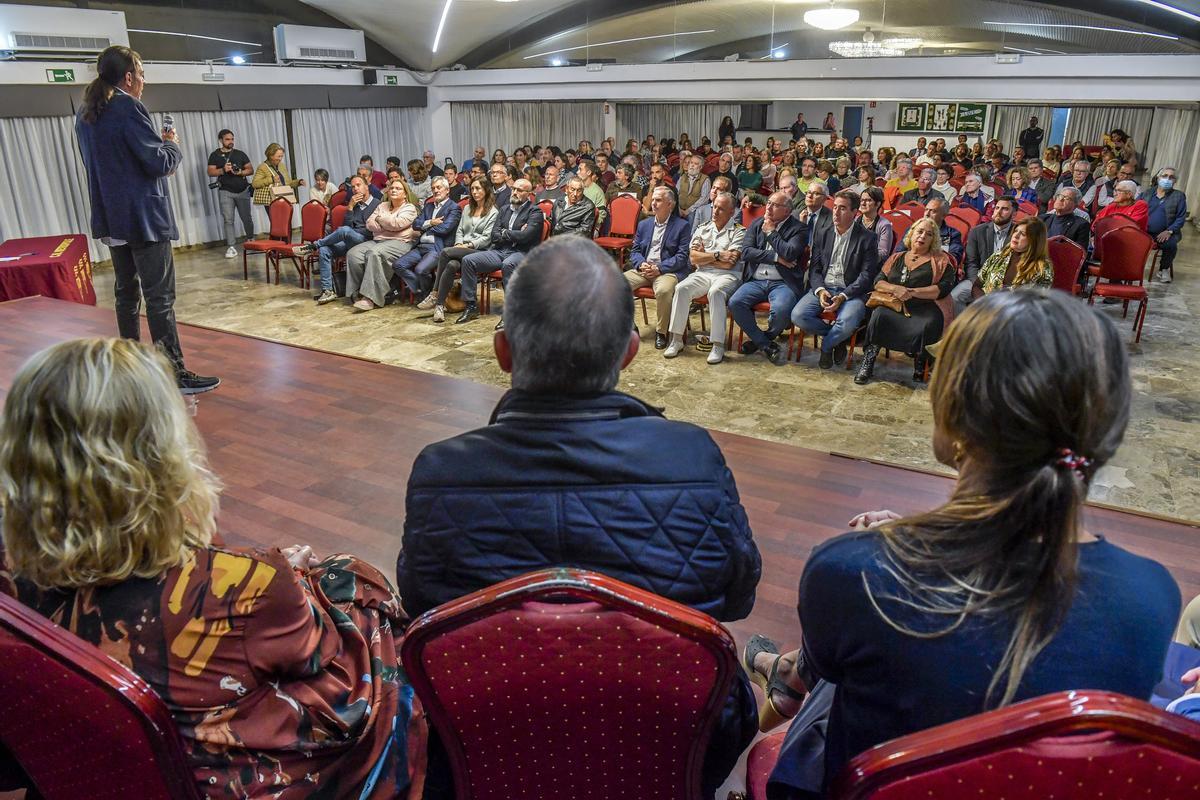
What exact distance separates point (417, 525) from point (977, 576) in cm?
77

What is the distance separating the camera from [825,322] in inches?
205

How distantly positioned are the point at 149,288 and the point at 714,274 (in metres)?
3.43

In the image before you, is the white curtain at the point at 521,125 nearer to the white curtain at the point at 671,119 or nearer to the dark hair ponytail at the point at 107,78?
the white curtain at the point at 671,119

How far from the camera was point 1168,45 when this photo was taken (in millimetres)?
8844

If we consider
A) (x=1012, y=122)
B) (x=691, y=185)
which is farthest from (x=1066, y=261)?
(x=1012, y=122)

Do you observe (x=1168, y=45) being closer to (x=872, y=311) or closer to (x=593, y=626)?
(x=872, y=311)

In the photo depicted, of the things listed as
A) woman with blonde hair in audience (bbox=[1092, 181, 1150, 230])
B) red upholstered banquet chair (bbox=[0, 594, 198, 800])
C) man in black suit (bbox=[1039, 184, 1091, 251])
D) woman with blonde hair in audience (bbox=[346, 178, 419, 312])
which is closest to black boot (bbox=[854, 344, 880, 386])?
man in black suit (bbox=[1039, 184, 1091, 251])

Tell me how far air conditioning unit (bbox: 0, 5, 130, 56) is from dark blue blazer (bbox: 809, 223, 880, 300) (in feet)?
27.6

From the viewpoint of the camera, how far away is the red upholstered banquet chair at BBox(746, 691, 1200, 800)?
754 millimetres

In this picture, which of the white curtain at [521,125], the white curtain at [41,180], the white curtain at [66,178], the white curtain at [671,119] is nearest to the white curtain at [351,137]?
the white curtain at [521,125]

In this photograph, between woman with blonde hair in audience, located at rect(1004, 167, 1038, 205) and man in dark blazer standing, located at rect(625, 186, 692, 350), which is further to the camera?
woman with blonde hair in audience, located at rect(1004, 167, 1038, 205)

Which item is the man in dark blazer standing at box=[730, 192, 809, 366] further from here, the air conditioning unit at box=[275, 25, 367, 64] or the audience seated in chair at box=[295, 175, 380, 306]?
the air conditioning unit at box=[275, 25, 367, 64]

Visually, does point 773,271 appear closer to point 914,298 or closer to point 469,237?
point 914,298

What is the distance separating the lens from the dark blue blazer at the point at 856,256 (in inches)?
199
